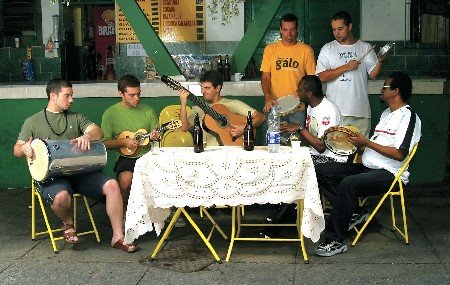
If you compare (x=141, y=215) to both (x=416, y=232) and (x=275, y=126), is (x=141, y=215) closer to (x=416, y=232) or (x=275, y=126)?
(x=275, y=126)

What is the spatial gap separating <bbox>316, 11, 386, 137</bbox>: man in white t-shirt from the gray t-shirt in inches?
96.1

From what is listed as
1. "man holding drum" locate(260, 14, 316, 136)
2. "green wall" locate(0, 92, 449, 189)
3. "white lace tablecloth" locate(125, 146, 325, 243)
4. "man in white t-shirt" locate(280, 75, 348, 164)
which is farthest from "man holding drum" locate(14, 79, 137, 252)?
"green wall" locate(0, 92, 449, 189)

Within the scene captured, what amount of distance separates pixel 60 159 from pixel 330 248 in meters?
2.16

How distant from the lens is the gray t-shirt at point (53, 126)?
5.77 metres

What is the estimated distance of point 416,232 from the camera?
611cm

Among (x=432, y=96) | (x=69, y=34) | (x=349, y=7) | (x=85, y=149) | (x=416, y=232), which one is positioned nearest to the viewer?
(x=85, y=149)

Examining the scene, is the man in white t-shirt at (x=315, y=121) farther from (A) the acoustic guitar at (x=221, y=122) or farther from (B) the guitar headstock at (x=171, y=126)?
(B) the guitar headstock at (x=171, y=126)

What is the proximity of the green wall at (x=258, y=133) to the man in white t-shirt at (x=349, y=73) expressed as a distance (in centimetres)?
86

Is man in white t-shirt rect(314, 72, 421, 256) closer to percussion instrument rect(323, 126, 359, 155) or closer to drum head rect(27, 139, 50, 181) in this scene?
percussion instrument rect(323, 126, 359, 155)

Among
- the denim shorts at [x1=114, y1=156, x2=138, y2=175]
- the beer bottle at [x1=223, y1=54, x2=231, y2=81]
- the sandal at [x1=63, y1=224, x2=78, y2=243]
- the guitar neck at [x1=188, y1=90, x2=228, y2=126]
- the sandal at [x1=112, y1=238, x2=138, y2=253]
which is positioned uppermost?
the beer bottle at [x1=223, y1=54, x2=231, y2=81]

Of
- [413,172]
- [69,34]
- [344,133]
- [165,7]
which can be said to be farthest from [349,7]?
[344,133]

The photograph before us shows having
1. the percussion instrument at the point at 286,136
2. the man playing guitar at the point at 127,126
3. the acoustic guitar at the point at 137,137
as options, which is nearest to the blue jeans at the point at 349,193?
the percussion instrument at the point at 286,136

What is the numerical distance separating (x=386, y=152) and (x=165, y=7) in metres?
6.37

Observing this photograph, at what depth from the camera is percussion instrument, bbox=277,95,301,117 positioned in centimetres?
648
